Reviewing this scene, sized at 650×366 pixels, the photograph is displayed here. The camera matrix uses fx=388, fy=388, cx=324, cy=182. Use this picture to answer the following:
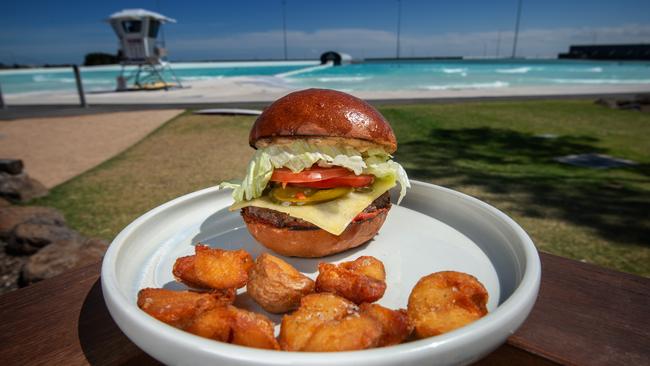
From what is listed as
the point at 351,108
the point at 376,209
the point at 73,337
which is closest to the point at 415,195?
the point at 376,209

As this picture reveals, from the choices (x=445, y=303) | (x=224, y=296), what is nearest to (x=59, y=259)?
(x=224, y=296)

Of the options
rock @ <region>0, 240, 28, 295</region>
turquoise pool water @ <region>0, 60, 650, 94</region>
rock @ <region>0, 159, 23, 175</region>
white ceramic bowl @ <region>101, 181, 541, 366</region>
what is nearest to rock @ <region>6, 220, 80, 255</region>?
rock @ <region>0, 240, 28, 295</region>

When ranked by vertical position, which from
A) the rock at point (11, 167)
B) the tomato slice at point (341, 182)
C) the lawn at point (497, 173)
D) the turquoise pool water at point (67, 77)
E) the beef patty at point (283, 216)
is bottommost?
the turquoise pool water at point (67, 77)

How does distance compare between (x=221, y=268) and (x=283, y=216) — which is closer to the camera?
(x=221, y=268)

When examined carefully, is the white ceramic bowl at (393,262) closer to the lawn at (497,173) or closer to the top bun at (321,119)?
the top bun at (321,119)

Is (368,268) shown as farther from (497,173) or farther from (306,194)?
(497,173)

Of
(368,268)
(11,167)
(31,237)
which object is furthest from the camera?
(11,167)

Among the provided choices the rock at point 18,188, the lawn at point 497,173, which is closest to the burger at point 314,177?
the lawn at point 497,173
